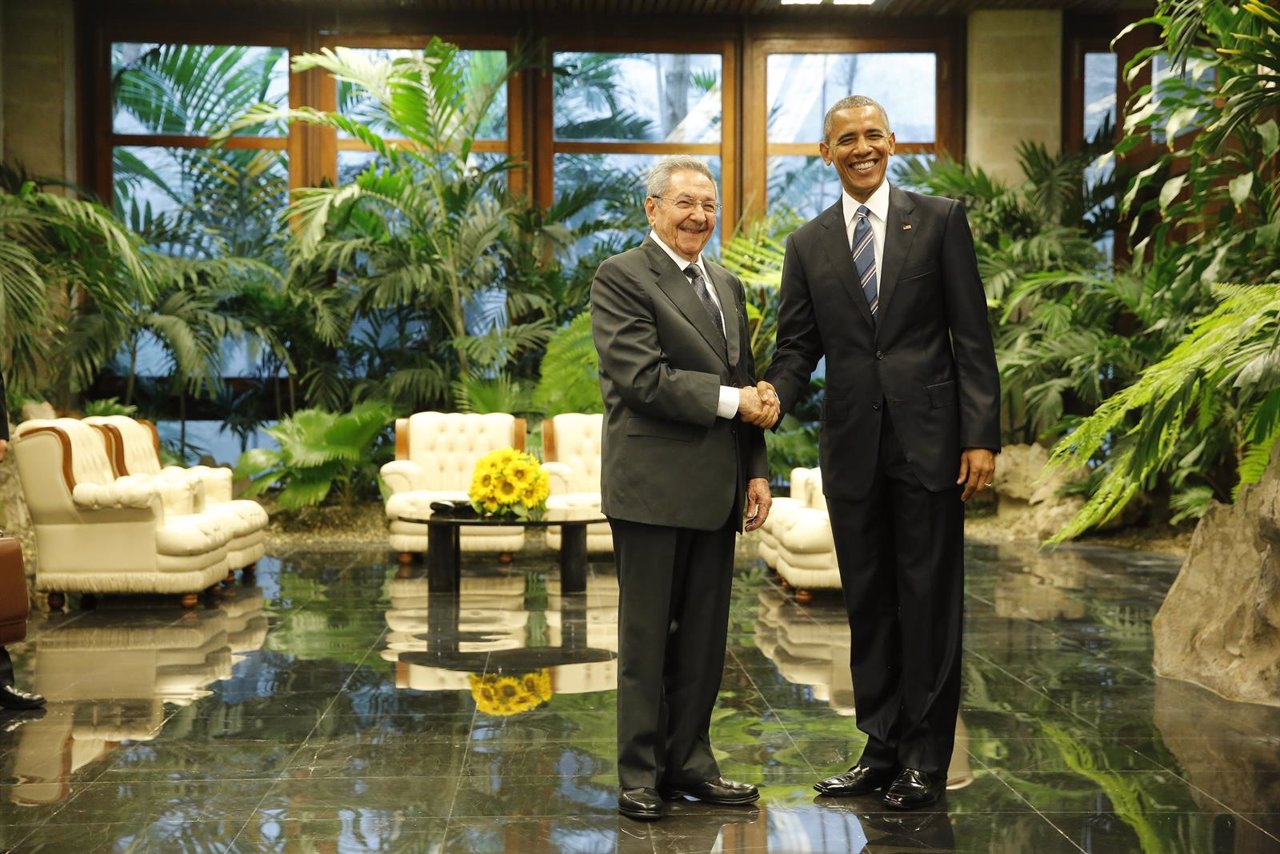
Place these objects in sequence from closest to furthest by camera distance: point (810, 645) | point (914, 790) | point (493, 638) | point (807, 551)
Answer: point (914, 790)
point (810, 645)
point (493, 638)
point (807, 551)

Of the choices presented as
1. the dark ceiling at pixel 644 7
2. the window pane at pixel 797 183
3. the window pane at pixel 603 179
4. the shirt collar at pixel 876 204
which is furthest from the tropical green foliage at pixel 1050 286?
the shirt collar at pixel 876 204

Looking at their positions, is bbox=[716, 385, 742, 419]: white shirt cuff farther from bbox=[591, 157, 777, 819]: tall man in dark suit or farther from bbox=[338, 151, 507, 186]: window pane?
bbox=[338, 151, 507, 186]: window pane

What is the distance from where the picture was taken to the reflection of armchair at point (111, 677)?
410cm

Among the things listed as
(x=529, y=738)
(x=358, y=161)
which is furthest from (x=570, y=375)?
(x=529, y=738)

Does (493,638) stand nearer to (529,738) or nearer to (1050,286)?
(529,738)

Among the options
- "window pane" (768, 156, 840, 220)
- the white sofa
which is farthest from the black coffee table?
"window pane" (768, 156, 840, 220)

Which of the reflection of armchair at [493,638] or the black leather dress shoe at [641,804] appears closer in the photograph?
the black leather dress shoe at [641,804]

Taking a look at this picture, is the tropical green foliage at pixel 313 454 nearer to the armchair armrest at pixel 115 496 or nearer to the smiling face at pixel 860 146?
the armchair armrest at pixel 115 496

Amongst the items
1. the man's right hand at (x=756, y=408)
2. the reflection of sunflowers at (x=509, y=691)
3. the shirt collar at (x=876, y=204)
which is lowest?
the reflection of sunflowers at (x=509, y=691)

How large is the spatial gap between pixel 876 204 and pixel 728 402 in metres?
0.72

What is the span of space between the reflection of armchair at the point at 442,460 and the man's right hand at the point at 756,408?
18.6ft

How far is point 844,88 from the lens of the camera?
43.5 ft

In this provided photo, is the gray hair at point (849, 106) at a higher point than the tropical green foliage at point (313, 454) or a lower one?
higher

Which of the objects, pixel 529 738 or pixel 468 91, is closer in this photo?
pixel 529 738
